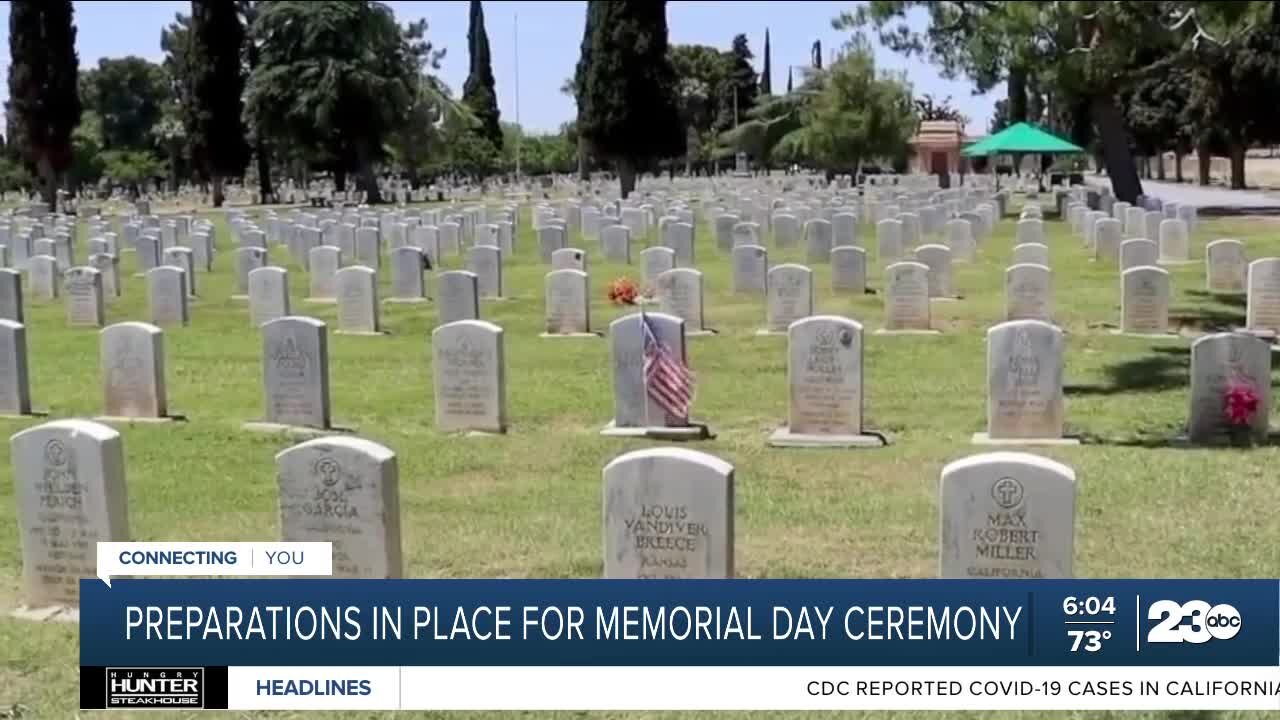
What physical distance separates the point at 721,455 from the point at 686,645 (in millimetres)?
5130

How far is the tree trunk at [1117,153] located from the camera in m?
35.9

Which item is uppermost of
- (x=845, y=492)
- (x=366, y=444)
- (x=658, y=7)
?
(x=658, y=7)

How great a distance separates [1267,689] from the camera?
5824mm

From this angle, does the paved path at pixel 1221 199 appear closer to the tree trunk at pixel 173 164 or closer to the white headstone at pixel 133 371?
the white headstone at pixel 133 371

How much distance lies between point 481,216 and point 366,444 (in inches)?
1108

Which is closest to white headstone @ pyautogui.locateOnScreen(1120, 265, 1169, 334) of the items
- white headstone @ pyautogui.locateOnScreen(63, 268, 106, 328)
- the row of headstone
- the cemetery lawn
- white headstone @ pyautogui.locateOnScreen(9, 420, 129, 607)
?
the cemetery lawn

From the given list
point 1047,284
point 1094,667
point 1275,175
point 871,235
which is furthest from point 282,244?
point 1275,175

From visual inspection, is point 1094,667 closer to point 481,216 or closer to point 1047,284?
point 1047,284

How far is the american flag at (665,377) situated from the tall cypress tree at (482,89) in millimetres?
78305

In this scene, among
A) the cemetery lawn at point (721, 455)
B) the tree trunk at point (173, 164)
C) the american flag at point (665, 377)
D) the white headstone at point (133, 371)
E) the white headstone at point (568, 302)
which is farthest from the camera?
the tree trunk at point (173, 164)

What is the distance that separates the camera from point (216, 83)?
57.4 meters

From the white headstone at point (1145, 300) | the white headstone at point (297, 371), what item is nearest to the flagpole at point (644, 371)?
the white headstone at point (297, 371)

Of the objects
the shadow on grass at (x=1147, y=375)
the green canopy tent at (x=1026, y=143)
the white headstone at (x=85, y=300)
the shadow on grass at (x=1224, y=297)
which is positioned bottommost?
the shadow on grass at (x=1147, y=375)

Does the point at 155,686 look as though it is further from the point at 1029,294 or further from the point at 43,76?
the point at 43,76
